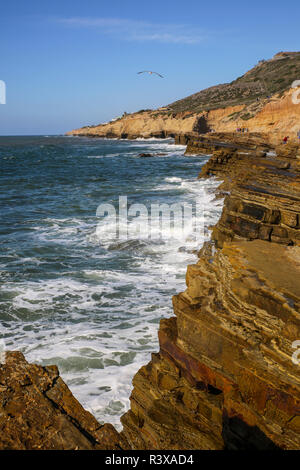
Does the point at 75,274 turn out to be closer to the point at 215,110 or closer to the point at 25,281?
the point at 25,281

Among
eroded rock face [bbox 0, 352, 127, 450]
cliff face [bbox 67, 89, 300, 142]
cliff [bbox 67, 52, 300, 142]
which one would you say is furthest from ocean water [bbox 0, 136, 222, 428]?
cliff [bbox 67, 52, 300, 142]

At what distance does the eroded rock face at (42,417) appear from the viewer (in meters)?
2.94

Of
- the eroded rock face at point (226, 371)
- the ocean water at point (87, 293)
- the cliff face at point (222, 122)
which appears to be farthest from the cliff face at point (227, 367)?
the cliff face at point (222, 122)

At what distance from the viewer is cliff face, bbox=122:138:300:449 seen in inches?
126

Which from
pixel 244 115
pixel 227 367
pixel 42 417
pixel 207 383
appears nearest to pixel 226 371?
pixel 227 367

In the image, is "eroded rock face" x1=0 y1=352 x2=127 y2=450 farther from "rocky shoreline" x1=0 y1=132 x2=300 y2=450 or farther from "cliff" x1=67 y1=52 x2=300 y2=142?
"cliff" x1=67 y1=52 x2=300 y2=142

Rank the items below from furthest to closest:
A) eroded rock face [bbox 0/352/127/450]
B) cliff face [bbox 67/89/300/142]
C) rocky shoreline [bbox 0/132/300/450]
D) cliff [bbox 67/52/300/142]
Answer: cliff [bbox 67/52/300/142] → cliff face [bbox 67/89/300/142] → rocky shoreline [bbox 0/132/300/450] → eroded rock face [bbox 0/352/127/450]

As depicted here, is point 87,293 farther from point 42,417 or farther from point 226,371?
point 226,371

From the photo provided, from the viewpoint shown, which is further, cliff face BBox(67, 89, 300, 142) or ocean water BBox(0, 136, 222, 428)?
cliff face BBox(67, 89, 300, 142)

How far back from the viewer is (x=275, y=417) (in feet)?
10.5

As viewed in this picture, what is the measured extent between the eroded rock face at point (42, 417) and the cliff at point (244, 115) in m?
40.0

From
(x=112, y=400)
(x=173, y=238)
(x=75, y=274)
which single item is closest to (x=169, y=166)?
(x=173, y=238)

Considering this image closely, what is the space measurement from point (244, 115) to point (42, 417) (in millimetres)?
63198

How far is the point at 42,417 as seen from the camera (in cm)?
320
